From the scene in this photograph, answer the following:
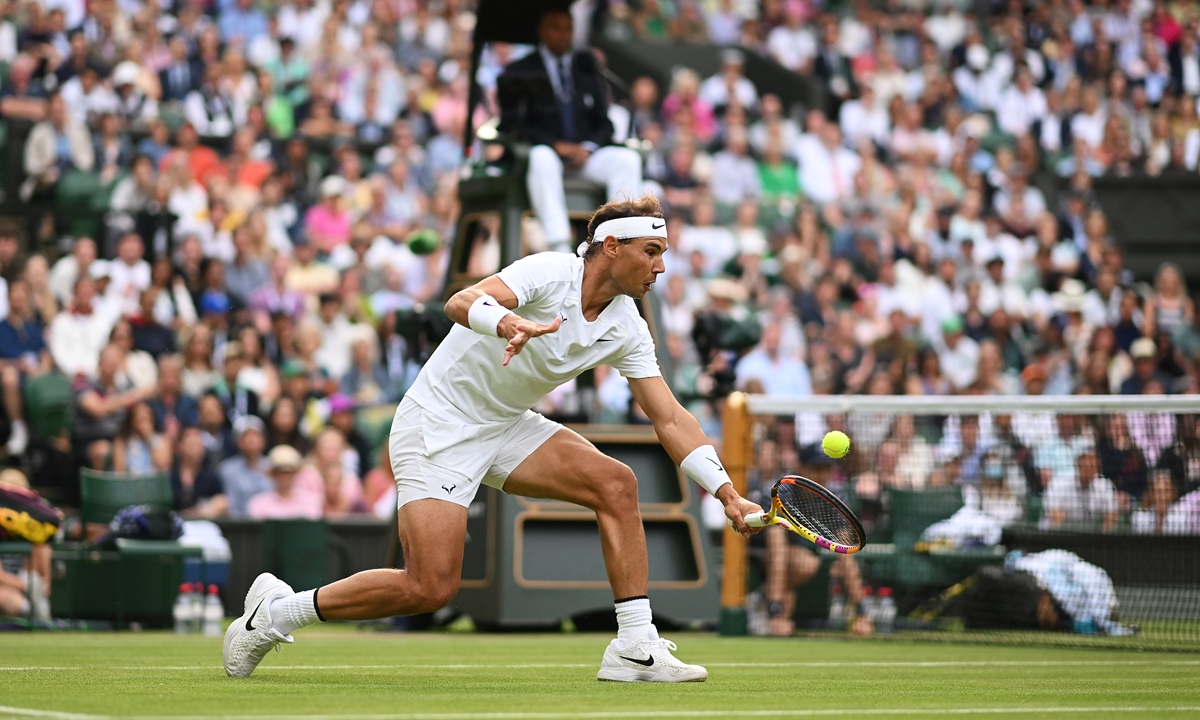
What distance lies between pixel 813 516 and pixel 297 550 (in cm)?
697

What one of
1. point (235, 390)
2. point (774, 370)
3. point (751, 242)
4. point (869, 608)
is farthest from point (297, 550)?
point (751, 242)

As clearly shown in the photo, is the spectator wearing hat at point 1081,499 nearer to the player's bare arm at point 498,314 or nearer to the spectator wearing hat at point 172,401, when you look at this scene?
the player's bare arm at point 498,314

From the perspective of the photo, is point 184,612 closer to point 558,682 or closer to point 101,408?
point 101,408

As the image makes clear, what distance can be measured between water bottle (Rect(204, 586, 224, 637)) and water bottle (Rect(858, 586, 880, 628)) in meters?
4.42

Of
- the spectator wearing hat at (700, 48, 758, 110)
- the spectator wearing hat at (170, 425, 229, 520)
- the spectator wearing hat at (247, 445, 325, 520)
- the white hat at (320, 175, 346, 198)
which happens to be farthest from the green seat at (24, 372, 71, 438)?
the spectator wearing hat at (700, 48, 758, 110)

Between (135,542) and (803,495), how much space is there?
6.97m

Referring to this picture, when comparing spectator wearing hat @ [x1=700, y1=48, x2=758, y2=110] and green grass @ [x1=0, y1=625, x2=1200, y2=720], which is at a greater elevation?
spectator wearing hat @ [x1=700, y1=48, x2=758, y2=110]

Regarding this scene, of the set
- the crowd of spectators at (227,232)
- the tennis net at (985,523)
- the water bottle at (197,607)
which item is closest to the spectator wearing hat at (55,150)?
the crowd of spectators at (227,232)

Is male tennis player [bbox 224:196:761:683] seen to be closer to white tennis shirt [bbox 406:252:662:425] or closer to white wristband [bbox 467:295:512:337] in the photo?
white tennis shirt [bbox 406:252:662:425]

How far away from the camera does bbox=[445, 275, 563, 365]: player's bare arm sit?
6.43 m

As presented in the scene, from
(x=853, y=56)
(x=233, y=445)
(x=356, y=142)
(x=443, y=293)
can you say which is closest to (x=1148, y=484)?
(x=443, y=293)

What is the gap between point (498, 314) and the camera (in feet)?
21.9

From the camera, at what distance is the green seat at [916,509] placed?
12.7 m

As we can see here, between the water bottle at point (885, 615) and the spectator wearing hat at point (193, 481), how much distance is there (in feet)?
18.0
